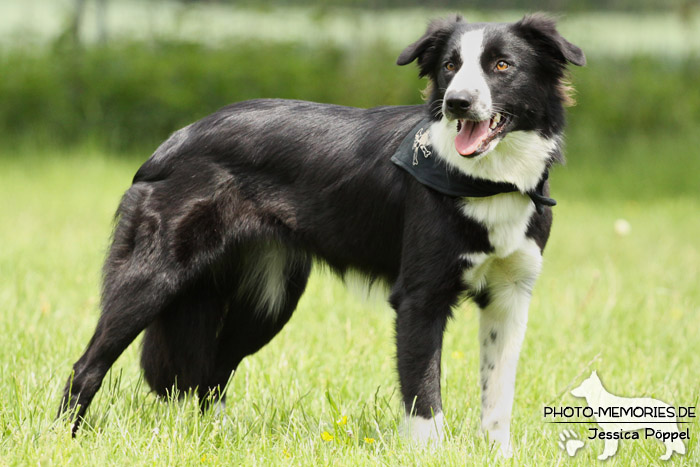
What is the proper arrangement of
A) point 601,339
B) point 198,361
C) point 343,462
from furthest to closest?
1. point 601,339
2. point 198,361
3. point 343,462

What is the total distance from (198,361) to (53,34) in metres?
9.25

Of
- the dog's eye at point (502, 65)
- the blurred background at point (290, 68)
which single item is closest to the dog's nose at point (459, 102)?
the dog's eye at point (502, 65)

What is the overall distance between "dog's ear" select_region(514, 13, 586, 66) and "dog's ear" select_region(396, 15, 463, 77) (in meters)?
0.26

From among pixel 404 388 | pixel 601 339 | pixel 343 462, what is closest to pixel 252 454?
pixel 343 462

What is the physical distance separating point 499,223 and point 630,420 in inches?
→ 37.9

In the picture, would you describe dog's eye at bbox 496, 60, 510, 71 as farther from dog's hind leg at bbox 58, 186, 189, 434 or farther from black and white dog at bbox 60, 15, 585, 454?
dog's hind leg at bbox 58, 186, 189, 434

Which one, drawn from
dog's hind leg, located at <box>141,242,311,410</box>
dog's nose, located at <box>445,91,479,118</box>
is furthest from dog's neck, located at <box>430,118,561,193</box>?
dog's hind leg, located at <box>141,242,311,410</box>

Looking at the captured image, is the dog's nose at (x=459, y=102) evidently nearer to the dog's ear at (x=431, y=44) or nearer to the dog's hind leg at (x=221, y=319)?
the dog's ear at (x=431, y=44)

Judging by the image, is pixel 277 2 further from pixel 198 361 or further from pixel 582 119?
pixel 198 361

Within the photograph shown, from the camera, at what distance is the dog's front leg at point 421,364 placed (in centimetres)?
332

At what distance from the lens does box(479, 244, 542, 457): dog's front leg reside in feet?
11.5

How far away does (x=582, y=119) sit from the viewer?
11.7m

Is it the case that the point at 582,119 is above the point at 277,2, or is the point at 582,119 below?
below

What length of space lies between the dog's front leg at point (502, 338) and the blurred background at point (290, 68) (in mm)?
7579
